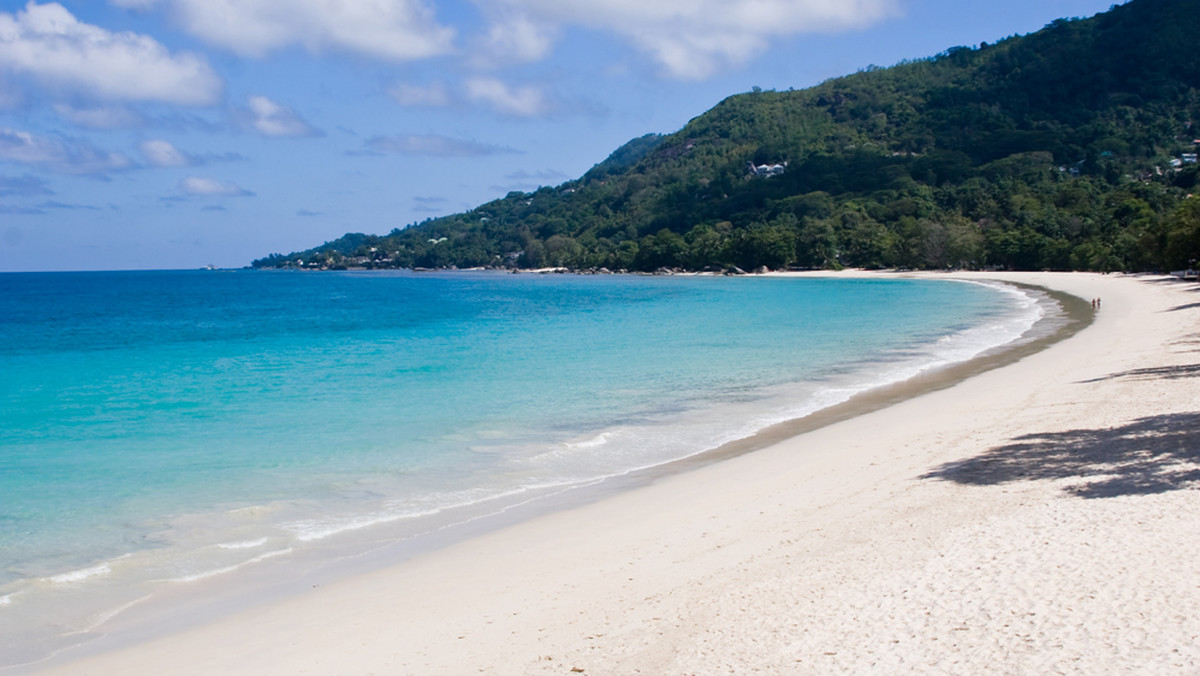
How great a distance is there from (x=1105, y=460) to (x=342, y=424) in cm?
1377

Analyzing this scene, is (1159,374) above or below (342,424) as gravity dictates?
above

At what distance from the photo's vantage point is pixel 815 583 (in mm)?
6938

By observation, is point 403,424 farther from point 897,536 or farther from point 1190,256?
point 1190,256

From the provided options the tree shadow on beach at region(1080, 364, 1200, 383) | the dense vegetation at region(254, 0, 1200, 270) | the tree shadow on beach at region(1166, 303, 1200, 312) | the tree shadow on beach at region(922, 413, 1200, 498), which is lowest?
the tree shadow on beach at region(1166, 303, 1200, 312)

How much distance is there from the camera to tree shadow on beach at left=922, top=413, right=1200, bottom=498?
28.9 ft

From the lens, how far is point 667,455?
13945mm

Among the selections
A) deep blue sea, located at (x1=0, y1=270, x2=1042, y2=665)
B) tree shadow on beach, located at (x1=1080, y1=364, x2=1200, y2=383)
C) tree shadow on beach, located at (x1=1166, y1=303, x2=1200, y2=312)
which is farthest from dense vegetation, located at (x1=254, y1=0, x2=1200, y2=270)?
tree shadow on beach, located at (x1=1080, y1=364, x2=1200, y2=383)

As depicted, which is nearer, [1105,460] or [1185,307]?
[1105,460]

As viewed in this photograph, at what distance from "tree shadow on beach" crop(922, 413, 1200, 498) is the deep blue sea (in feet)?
15.9

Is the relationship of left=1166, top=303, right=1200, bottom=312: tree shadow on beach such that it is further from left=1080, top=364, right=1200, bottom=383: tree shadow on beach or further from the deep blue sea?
left=1080, top=364, right=1200, bottom=383: tree shadow on beach

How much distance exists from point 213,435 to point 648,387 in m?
10.2

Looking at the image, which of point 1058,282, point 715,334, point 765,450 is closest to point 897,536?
point 765,450

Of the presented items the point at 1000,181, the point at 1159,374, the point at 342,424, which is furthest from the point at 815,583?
the point at 1000,181

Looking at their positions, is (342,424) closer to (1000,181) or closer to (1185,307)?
(1185,307)
